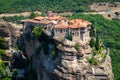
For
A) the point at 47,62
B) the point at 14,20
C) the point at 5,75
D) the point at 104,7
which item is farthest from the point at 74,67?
the point at 104,7

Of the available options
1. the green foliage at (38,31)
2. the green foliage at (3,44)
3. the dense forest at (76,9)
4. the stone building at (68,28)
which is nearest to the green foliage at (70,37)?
the stone building at (68,28)

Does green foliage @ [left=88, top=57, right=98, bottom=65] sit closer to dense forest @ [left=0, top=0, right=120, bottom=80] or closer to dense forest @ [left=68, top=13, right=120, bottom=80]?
dense forest @ [left=68, top=13, right=120, bottom=80]

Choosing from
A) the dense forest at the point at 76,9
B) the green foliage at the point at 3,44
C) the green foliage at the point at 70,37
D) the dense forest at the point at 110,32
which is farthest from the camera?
the dense forest at the point at 76,9

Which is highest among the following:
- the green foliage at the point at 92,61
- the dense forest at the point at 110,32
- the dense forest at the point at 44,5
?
the green foliage at the point at 92,61

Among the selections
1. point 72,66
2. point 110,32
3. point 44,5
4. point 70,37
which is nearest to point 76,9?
point 44,5

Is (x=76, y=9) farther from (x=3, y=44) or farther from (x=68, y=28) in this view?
(x=68, y=28)

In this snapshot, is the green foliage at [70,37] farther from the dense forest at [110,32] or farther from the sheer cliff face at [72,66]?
the dense forest at [110,32]

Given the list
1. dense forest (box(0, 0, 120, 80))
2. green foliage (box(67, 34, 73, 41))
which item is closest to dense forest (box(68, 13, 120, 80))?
dense forest (box(0, 0, 120, 80))
